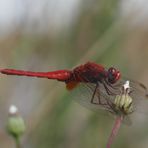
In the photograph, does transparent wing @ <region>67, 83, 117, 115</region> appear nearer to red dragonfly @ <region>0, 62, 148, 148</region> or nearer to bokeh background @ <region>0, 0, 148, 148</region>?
red dragonfly @ <region>0, 62, 148, 148</region>

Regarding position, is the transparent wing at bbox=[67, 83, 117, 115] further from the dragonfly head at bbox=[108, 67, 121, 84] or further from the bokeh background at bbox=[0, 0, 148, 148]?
the bokeh background at bbox=[0, 0, 148, 148]

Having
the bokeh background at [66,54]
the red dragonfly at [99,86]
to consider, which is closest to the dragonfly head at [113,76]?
the red dragonfly at [99,86]

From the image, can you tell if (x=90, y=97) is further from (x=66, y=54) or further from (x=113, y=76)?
(x=66, y=54)

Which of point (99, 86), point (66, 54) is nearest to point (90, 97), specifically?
point (99, 86)

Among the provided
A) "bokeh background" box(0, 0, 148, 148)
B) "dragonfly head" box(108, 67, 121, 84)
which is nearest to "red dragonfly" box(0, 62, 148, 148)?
"dragonfly head" box(108, 67, 121, 84)

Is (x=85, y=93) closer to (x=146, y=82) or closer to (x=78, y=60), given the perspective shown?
Answer: (x=78, y=60)

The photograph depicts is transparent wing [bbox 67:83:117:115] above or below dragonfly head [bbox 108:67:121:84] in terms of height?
below

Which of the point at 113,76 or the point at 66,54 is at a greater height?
the point at 66,54

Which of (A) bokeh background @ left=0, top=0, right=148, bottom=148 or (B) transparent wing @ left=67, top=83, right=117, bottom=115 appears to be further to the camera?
(A) bokeh background @ left=0, top=0, right=148, bottom=148

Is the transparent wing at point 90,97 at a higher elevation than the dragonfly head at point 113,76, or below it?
below

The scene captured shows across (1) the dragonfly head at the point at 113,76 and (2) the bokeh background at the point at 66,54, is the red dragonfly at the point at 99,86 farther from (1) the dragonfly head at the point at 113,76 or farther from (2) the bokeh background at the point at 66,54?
(2) the bokeh background at the point at 66,54
